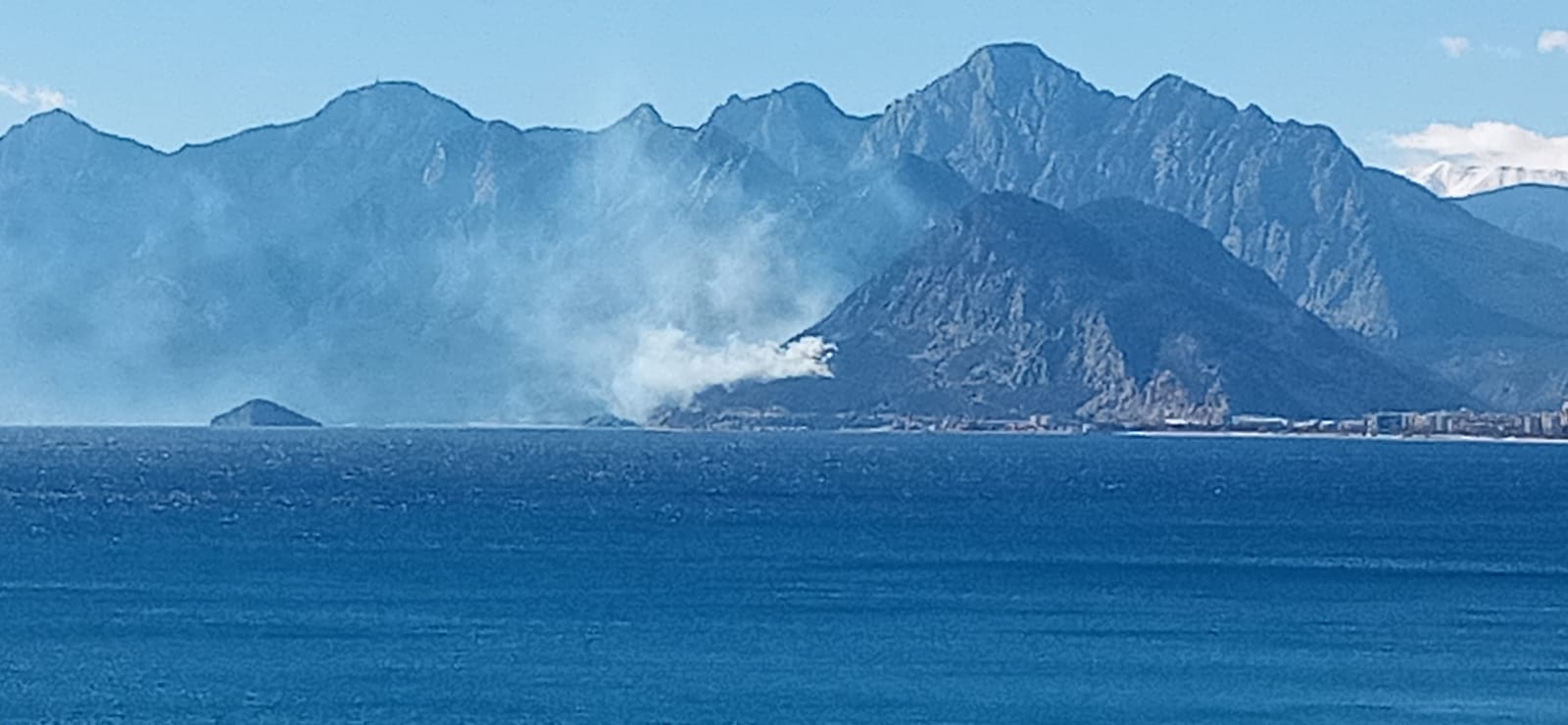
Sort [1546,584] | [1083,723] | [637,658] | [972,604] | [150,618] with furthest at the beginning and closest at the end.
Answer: [1546,584]
[972,604]
[150,618]
[637,658]
[1083,723]

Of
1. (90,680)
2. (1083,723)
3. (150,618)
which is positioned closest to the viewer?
(1083,723)

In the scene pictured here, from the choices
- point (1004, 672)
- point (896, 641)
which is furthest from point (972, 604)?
point (1004, 672)

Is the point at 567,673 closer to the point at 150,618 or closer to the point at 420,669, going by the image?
the point at 420,669

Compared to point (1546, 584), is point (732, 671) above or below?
below

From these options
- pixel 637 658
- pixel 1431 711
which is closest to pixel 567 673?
pixel 637 658

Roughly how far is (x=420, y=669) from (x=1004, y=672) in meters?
28.3

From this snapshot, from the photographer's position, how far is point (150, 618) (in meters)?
167

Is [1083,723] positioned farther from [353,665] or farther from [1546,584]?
[1546,584]

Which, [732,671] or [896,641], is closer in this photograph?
[732,671]

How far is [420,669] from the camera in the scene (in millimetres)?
143000

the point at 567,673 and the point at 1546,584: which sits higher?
the point at 1546,584

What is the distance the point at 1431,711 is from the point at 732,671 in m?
34.0

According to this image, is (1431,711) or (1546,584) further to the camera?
(1546,584)

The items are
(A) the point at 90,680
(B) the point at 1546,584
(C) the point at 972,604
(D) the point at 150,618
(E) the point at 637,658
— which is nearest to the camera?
(A) the point at 90,680
